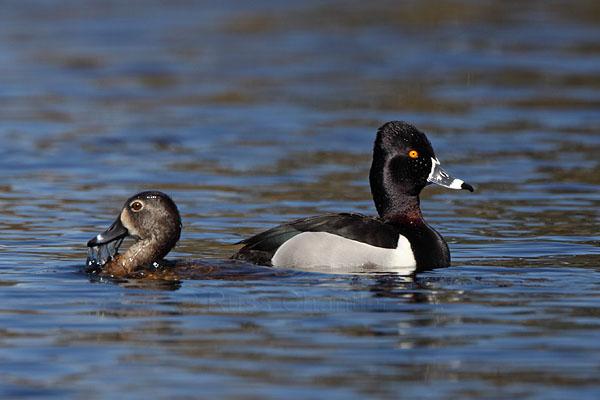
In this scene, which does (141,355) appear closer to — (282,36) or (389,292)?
(389,292)

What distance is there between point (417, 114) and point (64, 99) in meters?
7.26

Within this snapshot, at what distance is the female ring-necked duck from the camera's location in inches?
435

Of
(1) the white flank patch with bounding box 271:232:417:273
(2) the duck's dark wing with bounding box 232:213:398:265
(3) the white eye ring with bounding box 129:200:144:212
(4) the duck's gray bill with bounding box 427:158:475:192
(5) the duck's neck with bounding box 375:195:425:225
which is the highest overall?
(4) the duck's gray bill with bounding box 427:158:475:192

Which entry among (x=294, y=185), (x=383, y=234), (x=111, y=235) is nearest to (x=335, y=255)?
(x=383, y=234)

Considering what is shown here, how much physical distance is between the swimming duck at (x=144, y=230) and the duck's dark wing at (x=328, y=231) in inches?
30.4

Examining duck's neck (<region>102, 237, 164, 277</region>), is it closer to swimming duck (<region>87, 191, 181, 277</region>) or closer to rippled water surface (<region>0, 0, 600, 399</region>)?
swimming duck (<region>87, 191, 181, 277</region>)

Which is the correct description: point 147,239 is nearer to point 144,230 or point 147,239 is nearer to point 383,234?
point 144,230

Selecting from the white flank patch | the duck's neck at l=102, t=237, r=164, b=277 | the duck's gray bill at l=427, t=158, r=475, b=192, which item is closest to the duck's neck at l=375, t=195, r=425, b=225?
the duck's gray bill at l=427, t=158, r=475, b=192

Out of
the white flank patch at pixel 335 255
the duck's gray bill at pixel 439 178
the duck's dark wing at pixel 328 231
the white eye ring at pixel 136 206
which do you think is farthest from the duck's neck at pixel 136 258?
Answer: the duck's gray bill at pixel 439 178

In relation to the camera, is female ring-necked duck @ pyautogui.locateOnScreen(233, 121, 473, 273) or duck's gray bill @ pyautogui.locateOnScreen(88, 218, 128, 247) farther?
female ring-necked duck @ pyautogui.locateOnScreen(233, 121, 473, 273)

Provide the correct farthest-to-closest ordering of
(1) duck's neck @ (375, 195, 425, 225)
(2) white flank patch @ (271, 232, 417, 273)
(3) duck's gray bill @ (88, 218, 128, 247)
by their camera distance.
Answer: (1) duck's neck @ (375, 195, 425, 225) < (2) white flank patch @ (271, 232, 417, 273) < (3) duck's gray bill @ (88, 218, 128, 247)

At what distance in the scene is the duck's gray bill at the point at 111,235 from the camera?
10867mm

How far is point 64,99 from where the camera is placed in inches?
991

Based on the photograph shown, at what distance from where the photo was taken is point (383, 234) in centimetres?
1123
